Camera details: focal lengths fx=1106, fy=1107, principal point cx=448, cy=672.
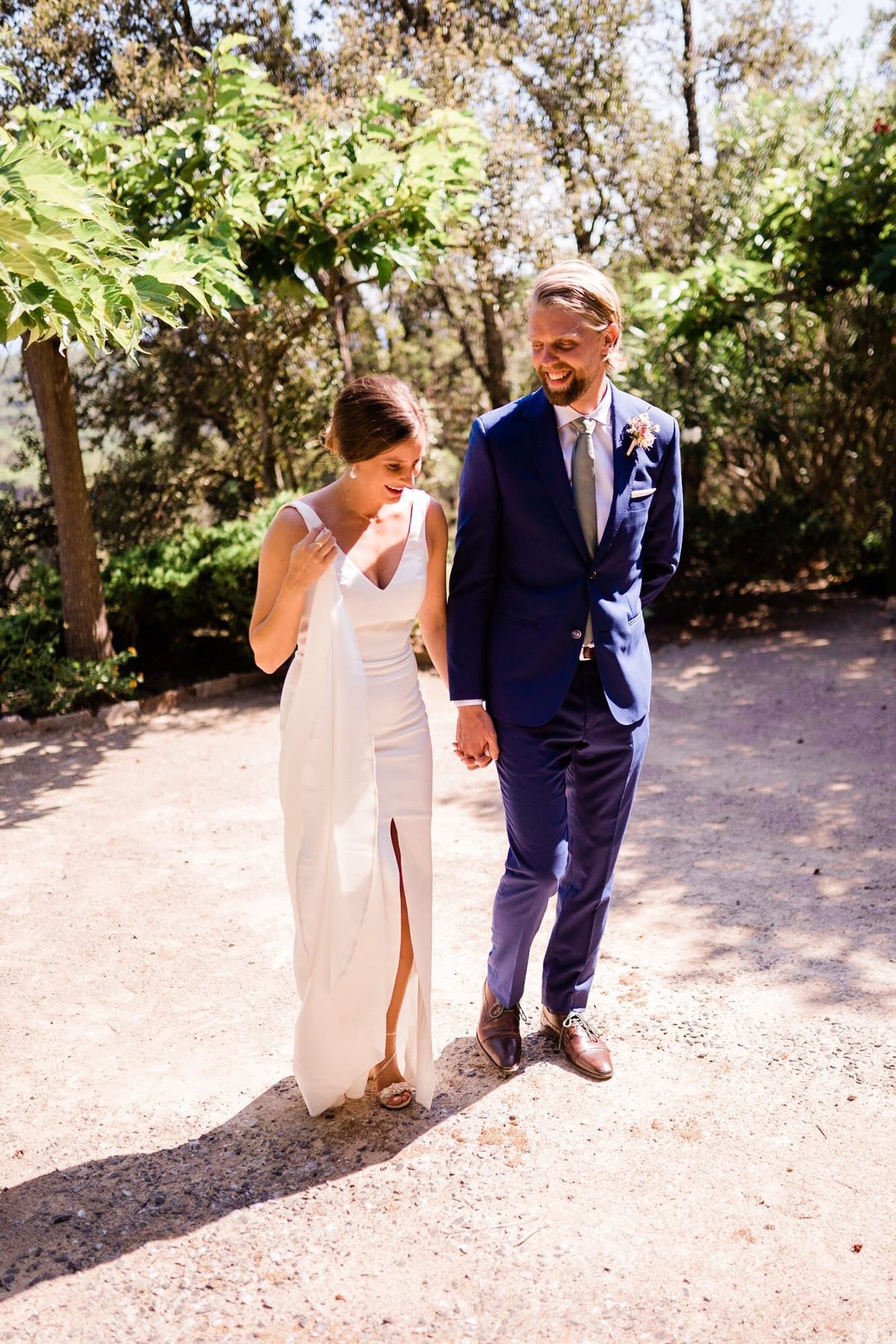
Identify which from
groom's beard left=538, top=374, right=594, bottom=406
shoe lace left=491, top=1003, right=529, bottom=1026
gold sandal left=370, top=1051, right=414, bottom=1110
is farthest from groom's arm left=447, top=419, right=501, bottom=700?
gold sandal left=370, top=1051, right=414, bottom=1110

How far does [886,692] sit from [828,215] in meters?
3.86

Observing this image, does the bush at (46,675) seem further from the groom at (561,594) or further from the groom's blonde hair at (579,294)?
the groom's blonde hair at (579,294)

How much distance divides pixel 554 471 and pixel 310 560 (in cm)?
71

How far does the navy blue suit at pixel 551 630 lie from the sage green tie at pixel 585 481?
46 mm

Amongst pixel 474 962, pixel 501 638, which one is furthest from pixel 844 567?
pixel 501 638

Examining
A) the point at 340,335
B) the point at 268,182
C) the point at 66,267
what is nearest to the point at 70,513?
the point at 268,182

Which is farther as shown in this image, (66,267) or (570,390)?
(66,267)

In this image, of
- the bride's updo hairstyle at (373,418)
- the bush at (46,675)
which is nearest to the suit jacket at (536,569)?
the bride's updo hairstyle at (373,418)

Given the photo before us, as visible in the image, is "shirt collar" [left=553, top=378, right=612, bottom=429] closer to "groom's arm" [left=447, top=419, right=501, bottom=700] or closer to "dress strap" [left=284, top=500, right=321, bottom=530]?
"groom's arm" [left=447, top=419, right=501, bottom=700]

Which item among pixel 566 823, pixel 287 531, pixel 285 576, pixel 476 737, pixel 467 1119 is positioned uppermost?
pixel 287 531

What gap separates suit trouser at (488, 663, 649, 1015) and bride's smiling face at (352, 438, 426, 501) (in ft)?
2.35

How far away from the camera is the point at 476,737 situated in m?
3.13

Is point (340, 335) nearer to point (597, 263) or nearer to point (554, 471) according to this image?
point (597, 263)

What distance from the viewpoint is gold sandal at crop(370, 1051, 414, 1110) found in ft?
10.5
